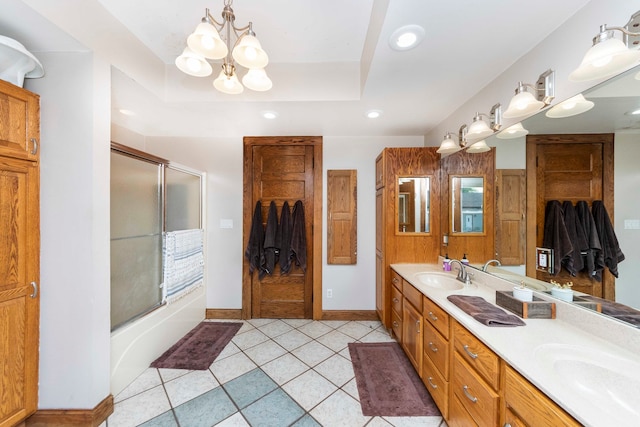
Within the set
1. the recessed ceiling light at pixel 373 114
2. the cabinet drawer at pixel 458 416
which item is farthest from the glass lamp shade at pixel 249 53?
the cabinet drawer at pixel 458 416

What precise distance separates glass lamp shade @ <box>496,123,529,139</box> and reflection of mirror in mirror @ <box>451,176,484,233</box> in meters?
0.43

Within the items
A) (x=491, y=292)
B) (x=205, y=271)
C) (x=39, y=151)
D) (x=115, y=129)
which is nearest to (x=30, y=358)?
(x=39, y=151)

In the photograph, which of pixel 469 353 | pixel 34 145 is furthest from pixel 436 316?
pixel 34 145

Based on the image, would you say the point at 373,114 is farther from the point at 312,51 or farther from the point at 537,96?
the point at 537,96

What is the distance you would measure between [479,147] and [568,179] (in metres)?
0.70

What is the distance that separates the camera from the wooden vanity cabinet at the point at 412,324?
5.53 feet

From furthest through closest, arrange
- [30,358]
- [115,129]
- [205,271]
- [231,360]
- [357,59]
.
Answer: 1. [205,271]
2. [115,129]
3. [231,360]
4. [357,59]
5. [30,358]

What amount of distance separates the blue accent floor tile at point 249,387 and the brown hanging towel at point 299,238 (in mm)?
1128

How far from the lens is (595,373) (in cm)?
85

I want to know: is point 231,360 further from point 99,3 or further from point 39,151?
point 99,3

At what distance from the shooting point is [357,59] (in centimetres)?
184

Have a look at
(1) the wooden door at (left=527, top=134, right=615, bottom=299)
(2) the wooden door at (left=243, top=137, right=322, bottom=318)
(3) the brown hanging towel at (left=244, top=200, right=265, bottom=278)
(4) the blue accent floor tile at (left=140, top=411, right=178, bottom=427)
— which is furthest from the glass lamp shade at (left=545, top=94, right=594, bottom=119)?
(4) the blue accent floor tile at (left=140, top=411, right=178, bottom=427)

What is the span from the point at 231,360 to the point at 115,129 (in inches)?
103

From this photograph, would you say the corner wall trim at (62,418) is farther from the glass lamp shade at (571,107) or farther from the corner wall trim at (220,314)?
the glass lamp shade at (571,107)
